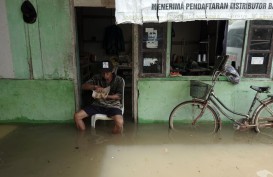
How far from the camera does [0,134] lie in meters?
4.59

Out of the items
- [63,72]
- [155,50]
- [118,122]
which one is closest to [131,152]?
[118,122]

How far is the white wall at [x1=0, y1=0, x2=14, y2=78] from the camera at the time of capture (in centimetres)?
461

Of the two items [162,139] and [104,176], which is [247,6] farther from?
[104,176]

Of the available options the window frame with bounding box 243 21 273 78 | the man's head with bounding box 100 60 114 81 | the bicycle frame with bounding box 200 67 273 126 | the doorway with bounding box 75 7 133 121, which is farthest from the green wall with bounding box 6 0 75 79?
the doorway with bounding box 75 7 133 121

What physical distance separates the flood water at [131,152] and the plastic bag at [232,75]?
1.01 meters

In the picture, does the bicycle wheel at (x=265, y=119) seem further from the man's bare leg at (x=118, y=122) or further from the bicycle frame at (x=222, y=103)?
the man's bare leg at (x=118, y=122)

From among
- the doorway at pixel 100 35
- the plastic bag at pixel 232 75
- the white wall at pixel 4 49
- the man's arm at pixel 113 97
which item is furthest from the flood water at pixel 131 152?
the doorway at pixel 100 35

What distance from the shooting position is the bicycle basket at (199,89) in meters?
4.34

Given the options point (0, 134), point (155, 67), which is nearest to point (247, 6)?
point (155, 67)

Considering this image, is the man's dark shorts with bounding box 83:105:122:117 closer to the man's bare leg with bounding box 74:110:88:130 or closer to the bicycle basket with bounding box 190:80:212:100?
the man's bare leg with bounding box 74:110:88:130

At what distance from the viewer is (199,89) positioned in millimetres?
4391

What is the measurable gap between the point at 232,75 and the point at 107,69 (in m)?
2.51

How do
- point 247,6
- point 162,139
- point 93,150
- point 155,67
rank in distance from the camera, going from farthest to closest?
point 155,67
point 162,139
point 93,150
point 247,6

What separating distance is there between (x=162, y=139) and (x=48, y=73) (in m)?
2.68
